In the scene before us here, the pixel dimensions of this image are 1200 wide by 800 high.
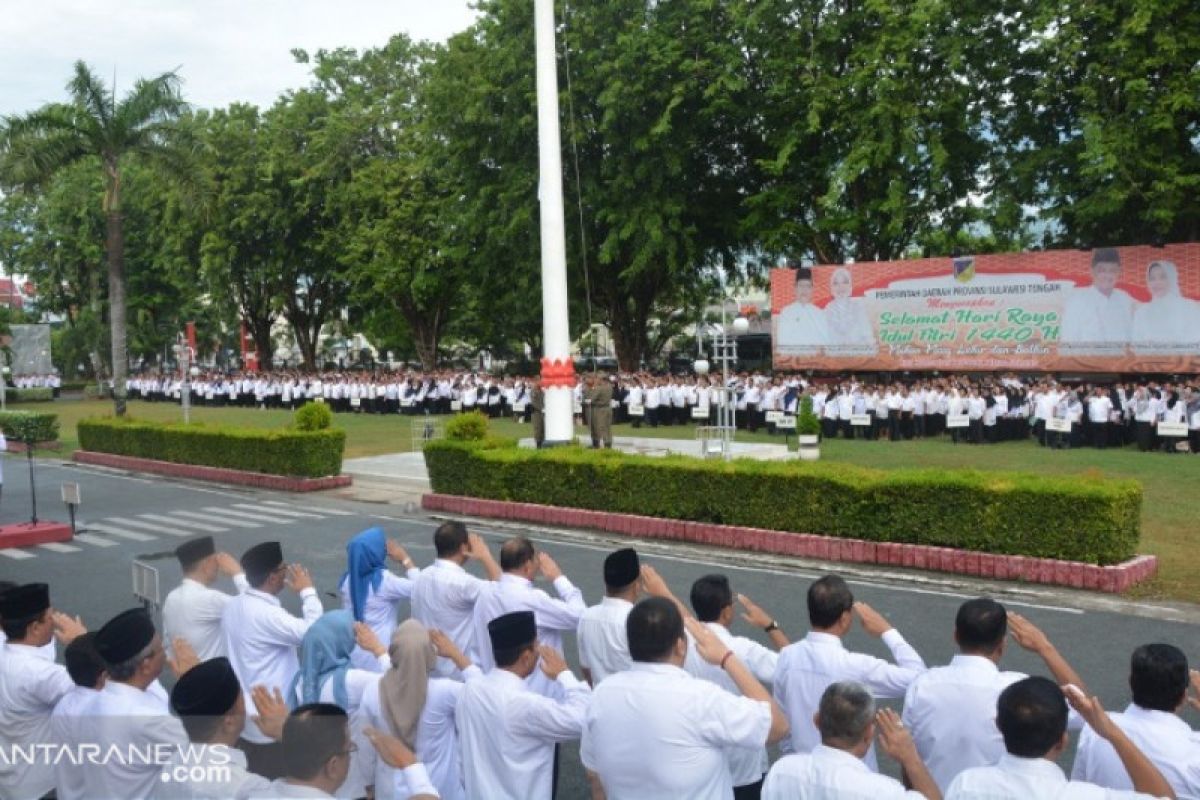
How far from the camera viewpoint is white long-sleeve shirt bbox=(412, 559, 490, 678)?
6402 millimetres

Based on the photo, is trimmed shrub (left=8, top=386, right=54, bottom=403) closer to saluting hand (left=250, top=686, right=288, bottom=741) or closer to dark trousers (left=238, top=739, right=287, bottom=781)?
saluting hand (left=250, top=686, right=288, bottom=741)

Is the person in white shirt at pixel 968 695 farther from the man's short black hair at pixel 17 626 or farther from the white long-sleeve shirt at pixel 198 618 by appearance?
the man's short black hair at pixel 17 626

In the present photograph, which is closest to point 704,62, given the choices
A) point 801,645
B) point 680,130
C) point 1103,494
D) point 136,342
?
point 680,130

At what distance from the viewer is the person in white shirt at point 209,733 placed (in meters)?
3.88

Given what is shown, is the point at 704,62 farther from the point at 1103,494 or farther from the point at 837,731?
the point at 837,731

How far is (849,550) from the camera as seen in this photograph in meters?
12.7

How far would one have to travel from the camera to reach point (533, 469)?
1644cm

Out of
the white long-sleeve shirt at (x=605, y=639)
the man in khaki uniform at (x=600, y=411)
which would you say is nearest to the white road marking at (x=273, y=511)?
the man in khaki uniform at (x=600, y=411)

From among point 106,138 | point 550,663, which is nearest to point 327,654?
point 550,663

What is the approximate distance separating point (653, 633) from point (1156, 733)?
1963 millimetres

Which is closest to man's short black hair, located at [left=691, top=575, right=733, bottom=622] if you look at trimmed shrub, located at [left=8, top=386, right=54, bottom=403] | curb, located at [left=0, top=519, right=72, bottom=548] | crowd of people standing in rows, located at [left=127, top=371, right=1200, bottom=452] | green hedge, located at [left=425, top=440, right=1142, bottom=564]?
green hedge, located at [left=425, top=440, right=1142, bottom=564]

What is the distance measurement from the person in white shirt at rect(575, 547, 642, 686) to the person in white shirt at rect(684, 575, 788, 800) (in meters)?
0.40

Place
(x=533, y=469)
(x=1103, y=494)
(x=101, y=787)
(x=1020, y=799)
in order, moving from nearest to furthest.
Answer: (x=1020, y=799)
(x=101, y=787)
(x=1103, y=494)
(x=533, y=469)

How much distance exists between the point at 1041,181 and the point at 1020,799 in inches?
992
